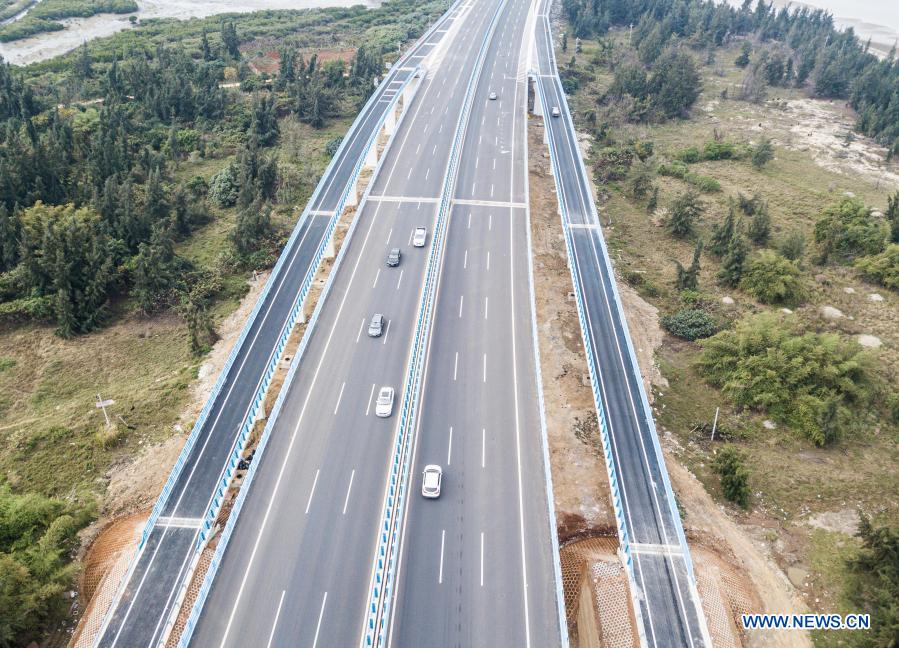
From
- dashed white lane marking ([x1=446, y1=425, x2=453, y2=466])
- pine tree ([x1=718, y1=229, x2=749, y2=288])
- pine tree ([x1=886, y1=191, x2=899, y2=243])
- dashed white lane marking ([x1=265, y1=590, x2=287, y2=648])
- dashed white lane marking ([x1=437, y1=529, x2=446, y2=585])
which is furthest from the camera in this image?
pine tree ([x1=886, y1=191, x2=899, y2=243])

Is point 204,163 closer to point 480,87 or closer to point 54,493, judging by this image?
point 480,87

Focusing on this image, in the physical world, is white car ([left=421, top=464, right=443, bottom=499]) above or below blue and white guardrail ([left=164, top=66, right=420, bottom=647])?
above

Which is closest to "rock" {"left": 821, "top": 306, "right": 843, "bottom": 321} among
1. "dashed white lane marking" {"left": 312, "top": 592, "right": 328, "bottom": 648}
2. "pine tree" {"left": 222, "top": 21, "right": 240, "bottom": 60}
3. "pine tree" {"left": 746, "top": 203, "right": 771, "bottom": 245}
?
"pine tree" {"left": 746, "top": 203, "right": 771, "bottom": 245}

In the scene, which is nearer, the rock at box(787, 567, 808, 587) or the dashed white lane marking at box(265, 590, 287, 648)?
the dashed white lane marking at box(265, 590, 287, 648)

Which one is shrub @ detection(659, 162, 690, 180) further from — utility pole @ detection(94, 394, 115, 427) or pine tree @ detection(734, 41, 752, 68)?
utility pole @ detection(94, 394, 115, 427)

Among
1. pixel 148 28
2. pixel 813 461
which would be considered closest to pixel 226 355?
pixel 813 461

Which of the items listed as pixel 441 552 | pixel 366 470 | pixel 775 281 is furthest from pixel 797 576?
pixel 775 281

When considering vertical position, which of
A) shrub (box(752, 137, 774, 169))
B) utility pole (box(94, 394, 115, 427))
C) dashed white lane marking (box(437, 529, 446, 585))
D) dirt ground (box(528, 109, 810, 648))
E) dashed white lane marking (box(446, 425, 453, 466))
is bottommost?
utility pole (box(94, 394, 115, 427))
